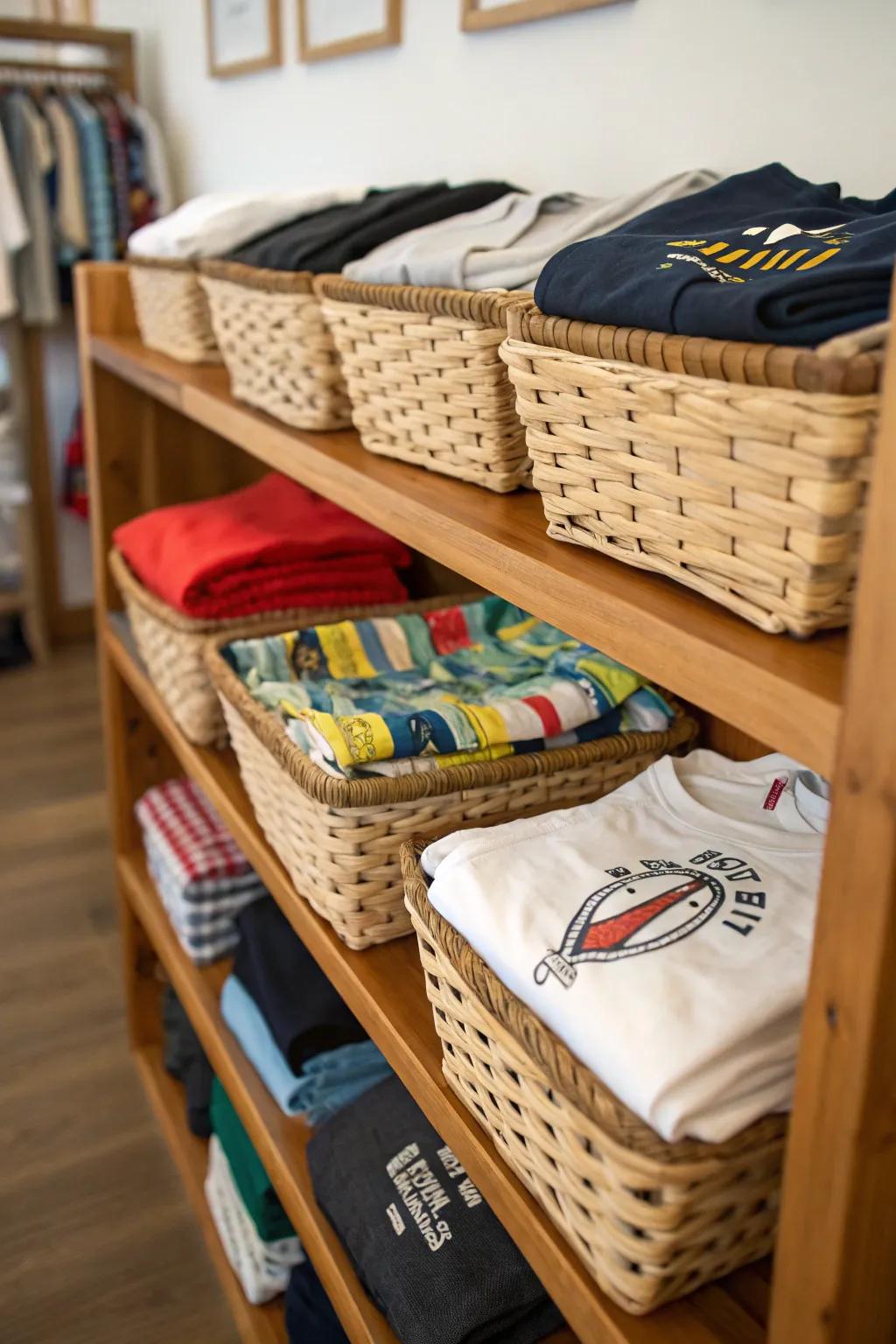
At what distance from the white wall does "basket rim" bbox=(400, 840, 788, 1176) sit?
610 millimetres

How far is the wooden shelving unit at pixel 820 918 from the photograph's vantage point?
1.49ft

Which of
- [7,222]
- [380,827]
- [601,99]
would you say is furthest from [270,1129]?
[7,222]

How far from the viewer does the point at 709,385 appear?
1.73ft

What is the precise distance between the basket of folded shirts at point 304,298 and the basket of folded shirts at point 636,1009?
47 cm

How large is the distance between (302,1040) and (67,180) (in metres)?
2.53

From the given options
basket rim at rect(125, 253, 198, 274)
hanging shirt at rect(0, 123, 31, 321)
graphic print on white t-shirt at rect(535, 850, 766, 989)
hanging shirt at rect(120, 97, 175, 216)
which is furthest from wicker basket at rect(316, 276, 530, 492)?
hanging shirt at rect(0, 123, 31, 321)

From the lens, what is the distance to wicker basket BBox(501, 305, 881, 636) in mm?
481

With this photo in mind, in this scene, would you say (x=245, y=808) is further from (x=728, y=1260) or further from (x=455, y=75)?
(x=455, y=75)

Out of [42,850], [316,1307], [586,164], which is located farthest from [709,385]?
[42,850]

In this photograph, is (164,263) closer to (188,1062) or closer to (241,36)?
(241,36)

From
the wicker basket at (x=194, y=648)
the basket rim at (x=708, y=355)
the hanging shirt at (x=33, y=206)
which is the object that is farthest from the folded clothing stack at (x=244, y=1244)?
the hanging shirt at (x=33, y=206)

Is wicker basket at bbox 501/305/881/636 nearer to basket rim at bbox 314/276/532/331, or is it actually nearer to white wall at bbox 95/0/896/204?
basket rim at bbox 314/276/532/331

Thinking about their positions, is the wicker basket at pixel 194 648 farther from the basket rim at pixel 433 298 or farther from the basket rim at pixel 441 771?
the basket rim at pixel 433 298

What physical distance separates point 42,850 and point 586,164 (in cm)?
196
